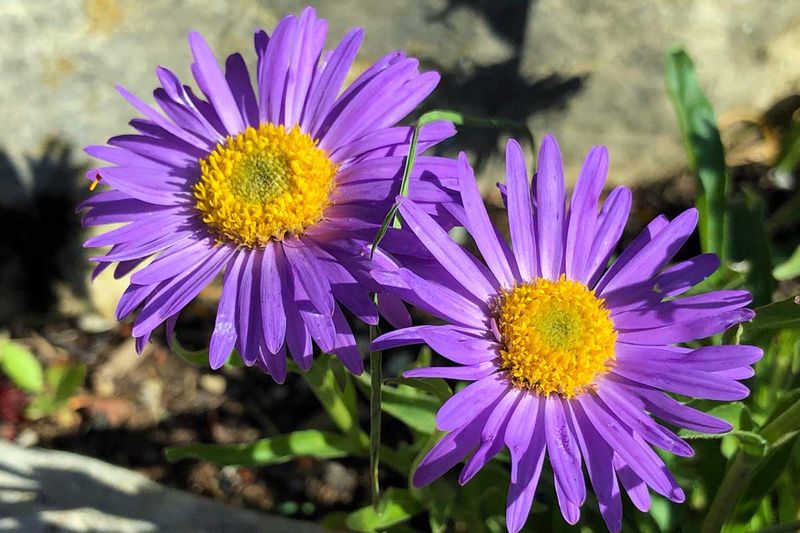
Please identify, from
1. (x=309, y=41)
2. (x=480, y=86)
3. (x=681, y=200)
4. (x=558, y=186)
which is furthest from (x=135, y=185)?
(x=681, y=200)

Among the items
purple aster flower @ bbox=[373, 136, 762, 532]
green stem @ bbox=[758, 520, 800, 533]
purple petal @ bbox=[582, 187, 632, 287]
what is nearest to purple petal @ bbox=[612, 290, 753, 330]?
purple aster flower @ bbox=[373, 136, 762, 532]

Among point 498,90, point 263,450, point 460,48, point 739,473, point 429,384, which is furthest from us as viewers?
point 498,90

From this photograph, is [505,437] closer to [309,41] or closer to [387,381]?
[387,381]

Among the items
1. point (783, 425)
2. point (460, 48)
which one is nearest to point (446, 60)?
point (460, 48)

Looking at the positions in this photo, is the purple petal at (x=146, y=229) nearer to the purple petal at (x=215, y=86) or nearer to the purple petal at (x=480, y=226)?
the purple petal at (x=215, y=86)

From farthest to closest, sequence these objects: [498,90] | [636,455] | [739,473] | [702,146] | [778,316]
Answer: [498,90]
[702,146]
[739,473]
[778,316]
[636,455]

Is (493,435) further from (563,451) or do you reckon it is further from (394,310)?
(394,310)
